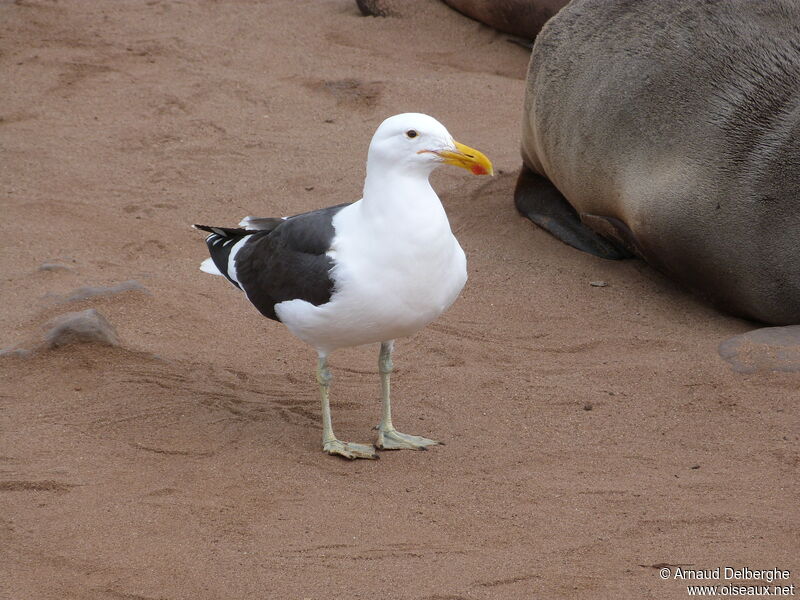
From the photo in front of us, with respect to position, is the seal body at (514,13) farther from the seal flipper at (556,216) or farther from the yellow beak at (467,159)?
the yellow beak at (467,159)

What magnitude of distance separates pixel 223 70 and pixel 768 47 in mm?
5199

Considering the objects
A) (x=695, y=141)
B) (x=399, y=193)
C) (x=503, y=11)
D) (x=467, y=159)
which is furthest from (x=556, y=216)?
(x=503, y=11)

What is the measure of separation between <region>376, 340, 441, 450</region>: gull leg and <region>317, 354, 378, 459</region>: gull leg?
0.27 feet

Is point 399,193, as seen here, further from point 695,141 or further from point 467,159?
point 695,141

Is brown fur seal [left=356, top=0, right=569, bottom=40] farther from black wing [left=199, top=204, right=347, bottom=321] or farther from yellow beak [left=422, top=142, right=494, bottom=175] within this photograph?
yellow beak [left=422, top=142, right=494, bottom=175]

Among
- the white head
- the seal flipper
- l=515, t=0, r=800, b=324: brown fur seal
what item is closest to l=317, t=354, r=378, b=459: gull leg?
the white head

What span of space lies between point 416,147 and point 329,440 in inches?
50.6

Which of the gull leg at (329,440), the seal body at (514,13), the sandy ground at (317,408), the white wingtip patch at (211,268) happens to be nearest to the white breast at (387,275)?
the gull leg at (329,440)

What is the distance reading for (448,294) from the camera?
4.29 m

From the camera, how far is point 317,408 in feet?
16.4

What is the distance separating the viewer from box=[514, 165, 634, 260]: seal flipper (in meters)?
6.85

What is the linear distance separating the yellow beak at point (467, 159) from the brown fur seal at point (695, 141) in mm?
2118

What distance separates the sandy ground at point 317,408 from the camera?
12.3ft

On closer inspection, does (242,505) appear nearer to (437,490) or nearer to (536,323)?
(437,490)
